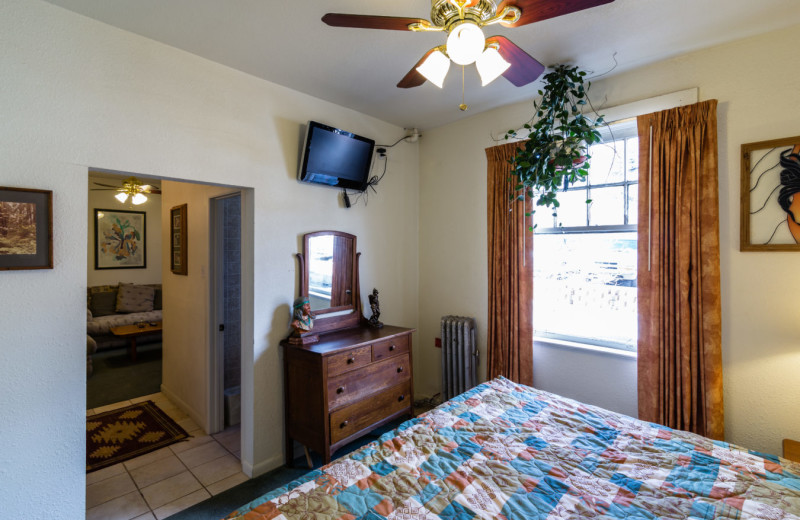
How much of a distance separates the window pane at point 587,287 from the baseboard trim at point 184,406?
3006mm

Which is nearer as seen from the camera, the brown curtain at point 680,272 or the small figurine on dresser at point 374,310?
the brown curtain at point 680,272

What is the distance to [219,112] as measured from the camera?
234 centimetres

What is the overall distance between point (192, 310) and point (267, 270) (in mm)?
1226

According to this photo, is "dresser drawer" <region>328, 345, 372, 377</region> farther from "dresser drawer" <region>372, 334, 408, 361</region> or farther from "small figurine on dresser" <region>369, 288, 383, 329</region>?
"small figurine on dresser" <region>369, 288, 383, 329</region>

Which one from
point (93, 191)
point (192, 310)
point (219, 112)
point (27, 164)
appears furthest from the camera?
point (93, 191)

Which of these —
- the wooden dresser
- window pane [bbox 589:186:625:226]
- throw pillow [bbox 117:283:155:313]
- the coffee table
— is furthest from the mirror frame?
throw pillow [bbox 117:283:155:313]

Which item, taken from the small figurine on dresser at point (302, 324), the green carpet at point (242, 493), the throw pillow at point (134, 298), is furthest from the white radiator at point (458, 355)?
the throw pillow at point (134, 298)

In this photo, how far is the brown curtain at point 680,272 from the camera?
210 centimetres

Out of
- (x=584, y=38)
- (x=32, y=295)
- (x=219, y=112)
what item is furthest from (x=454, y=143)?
(x=32, y=295)

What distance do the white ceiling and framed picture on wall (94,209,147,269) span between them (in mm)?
4999

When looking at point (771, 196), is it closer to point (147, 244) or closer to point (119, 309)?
point (119, 309)

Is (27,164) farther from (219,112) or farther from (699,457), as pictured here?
(699,457)

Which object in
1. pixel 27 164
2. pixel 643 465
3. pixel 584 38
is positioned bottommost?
pixel 643 465

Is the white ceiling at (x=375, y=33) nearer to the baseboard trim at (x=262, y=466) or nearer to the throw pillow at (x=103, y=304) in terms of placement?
the baseboard trim at (x=262, y=466)
